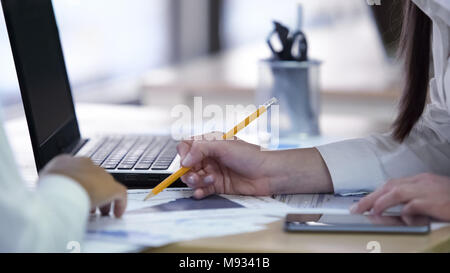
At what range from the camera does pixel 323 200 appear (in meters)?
0.84

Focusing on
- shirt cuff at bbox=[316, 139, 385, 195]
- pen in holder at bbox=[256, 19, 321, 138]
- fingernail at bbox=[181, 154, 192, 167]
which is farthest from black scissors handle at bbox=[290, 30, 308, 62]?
fingernail at bbox=[181, 154, 192, 167]

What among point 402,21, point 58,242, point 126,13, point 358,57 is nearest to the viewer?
point 58,242

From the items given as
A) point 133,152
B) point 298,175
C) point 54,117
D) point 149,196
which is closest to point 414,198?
point 298,175

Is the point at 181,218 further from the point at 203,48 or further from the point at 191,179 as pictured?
the point at 203,48

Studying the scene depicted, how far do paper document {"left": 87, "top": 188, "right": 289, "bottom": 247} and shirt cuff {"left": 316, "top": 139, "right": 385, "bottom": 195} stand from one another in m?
0.11

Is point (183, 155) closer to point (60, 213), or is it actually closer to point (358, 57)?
point (60, 213)

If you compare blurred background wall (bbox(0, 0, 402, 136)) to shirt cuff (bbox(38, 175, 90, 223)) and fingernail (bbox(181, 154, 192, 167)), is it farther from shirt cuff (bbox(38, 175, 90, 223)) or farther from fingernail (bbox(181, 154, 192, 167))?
shirt cuff (bbox(38, 175, 90, 223))

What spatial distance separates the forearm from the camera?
0.87m

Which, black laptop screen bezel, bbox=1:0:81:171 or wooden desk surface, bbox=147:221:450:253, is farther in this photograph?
black laptop screen bezel, bbox=1:0:81:171

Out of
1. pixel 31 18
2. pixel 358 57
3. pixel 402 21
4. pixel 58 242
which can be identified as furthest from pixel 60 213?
pixel 358 57

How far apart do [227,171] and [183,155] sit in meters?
0.06

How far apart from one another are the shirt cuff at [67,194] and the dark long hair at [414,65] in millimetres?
528

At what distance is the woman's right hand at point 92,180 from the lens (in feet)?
2.15

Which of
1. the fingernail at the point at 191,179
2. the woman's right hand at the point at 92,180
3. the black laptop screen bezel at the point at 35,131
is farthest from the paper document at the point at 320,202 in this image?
the black laptop screen bezel at the point at 35,131
